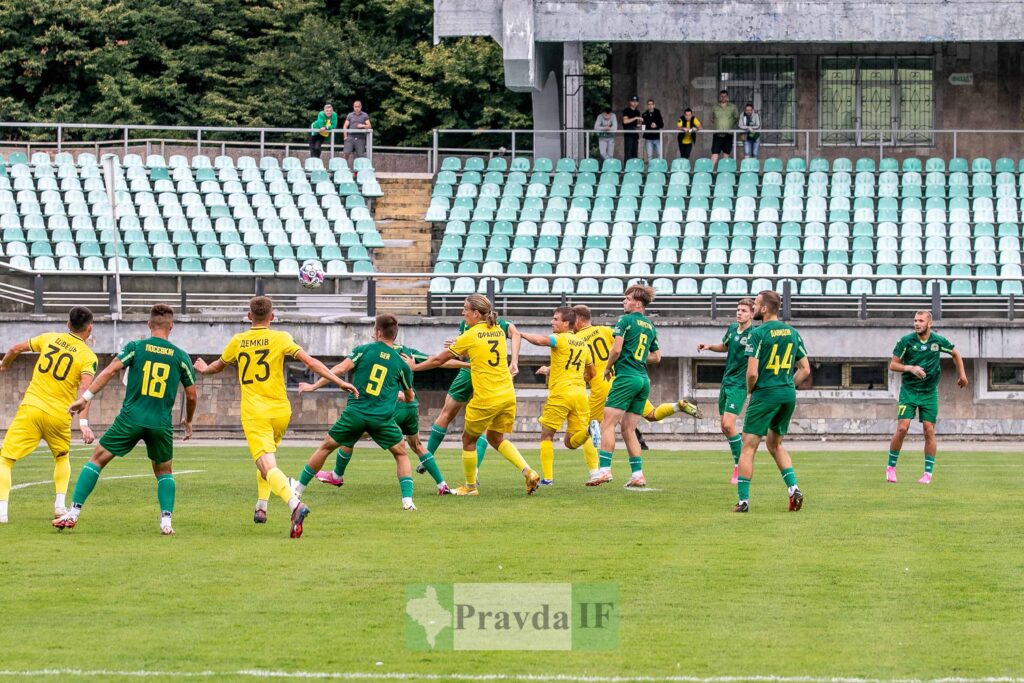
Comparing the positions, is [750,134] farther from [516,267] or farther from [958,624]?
[958,624]

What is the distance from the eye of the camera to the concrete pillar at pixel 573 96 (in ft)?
128

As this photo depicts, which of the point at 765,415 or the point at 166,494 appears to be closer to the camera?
the point at 166,494

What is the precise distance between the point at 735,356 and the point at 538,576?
7899 millimetres

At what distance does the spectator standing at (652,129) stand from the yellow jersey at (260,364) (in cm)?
2402

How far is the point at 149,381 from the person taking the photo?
13992 mm

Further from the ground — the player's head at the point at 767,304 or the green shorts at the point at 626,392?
the player's head at the point at 767,304

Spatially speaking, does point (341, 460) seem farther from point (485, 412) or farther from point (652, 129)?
point (652, 129)

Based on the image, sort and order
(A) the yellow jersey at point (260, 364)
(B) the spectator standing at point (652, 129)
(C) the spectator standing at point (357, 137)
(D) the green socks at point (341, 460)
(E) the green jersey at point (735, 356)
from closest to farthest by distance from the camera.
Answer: (A) the yellow jersey at point (260, 364), (D) the green socks at point (341, 460), (E) the green jersey at point (735, 356), (B) the spectator standing at point (652, 129), (C) the spectator standing at point (357, 137)

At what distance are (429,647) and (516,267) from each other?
24221mm

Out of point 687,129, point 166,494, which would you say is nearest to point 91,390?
point 166,494

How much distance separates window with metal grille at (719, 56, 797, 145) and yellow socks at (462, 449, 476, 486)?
946 inches

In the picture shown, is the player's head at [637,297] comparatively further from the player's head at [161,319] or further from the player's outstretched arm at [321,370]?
the player's head at [161,319]

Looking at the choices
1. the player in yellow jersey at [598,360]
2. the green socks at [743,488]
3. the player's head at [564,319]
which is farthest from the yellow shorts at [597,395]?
the green socks at [743,488]

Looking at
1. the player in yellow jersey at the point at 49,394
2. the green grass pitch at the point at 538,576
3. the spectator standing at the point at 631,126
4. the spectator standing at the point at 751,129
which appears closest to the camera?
the green grass pitch at the point at 538,576
